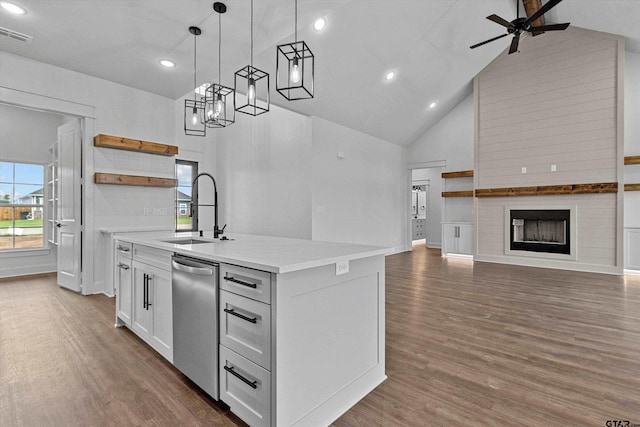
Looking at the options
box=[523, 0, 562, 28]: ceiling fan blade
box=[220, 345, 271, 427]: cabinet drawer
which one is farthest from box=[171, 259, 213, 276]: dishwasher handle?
box=[523, 0, 562, 28]: ceiling fan blade

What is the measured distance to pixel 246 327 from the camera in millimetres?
1518

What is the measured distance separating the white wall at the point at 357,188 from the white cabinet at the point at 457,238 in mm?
1093

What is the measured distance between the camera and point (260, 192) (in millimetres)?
6422

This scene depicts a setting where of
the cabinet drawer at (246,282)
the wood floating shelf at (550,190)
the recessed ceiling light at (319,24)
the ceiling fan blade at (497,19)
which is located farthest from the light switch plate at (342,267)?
the wood floating shelf at (550,190)

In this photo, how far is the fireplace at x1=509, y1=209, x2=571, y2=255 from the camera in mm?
5820

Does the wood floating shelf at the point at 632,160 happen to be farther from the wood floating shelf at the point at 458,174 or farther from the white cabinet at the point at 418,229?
the white cabinet at the point at 418,229

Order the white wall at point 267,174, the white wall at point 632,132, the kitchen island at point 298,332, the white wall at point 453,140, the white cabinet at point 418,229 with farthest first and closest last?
1. the white cabinet at point 418,229
2. the white wall at point 453,140
3. the white wall at point 267,174
4. the white wall at point 632,132
5. the kitchen island at point 298,332

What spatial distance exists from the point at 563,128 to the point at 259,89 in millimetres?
5704

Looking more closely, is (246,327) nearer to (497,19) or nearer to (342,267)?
(342,267)

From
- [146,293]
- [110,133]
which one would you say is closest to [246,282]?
[146,293]

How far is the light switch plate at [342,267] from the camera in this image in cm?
164

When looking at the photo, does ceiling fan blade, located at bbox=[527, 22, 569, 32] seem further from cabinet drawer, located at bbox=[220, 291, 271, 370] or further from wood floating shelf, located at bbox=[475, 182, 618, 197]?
cabinet drawer, located at bbox=[220, 291, 271, 370]

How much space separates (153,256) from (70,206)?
3114mm

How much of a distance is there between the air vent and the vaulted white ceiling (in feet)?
0.19
